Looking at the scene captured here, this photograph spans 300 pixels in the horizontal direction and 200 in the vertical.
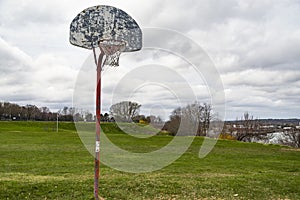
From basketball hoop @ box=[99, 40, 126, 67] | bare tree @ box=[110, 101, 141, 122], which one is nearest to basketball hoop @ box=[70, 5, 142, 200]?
basketball hoop @ box=[99, 40, 126, 67]

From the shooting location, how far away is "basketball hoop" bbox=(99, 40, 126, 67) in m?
7.46

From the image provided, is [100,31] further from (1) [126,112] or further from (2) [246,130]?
(2) [246,130]

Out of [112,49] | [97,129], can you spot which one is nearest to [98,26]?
[112,49]

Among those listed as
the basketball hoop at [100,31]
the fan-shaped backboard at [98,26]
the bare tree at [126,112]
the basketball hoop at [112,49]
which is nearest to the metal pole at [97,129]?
the basketball hoop at [100,31]

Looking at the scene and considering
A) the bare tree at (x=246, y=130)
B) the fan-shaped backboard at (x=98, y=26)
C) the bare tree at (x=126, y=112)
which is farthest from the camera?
the bare tree at (x=246, y=130)

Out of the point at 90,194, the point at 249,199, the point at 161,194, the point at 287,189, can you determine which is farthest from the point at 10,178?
the point at 287,189

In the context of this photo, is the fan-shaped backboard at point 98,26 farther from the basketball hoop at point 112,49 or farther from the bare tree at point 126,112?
the bare tree at point 126,112

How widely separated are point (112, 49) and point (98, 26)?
1.93 ft

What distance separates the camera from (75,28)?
7.48m

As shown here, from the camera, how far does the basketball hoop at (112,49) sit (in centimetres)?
746

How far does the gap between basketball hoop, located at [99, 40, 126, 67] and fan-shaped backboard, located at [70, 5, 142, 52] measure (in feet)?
0.32

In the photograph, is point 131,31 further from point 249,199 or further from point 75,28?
point 249,199

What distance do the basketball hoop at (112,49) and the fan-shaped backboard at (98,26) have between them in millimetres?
97

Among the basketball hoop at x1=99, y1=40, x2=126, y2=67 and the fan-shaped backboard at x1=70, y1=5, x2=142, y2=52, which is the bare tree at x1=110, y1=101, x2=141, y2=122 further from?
the fan-shaped backboard at x1=70, y1=5, x2=142, y2=52
